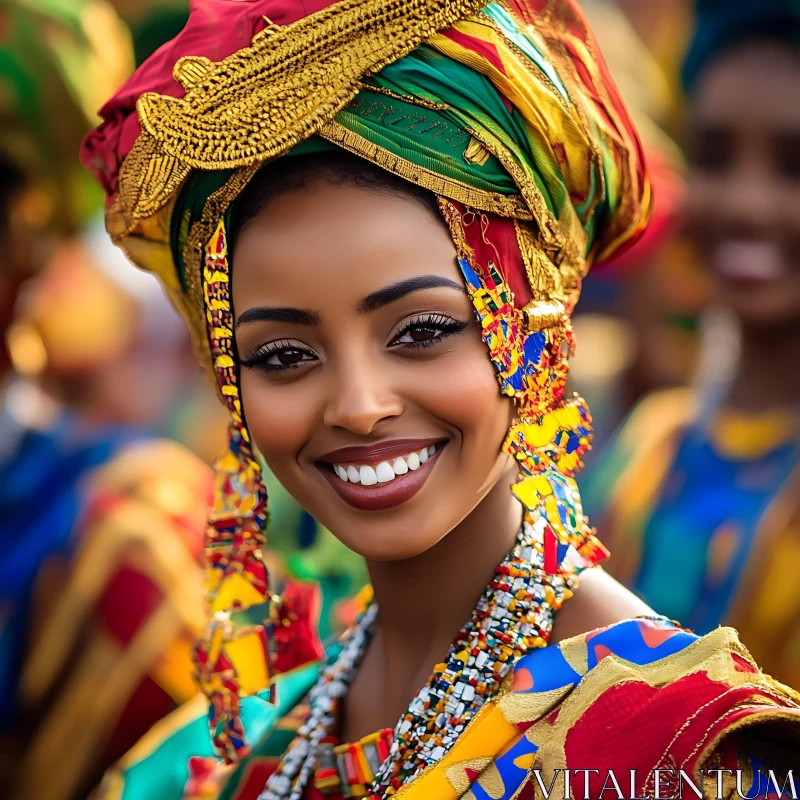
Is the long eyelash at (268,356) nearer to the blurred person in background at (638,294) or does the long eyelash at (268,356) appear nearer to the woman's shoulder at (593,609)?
the woman's shoulder at (593,609)

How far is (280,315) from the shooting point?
1848 mm

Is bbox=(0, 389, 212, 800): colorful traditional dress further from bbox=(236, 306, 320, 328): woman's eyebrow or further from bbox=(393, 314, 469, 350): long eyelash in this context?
bbox=(393, 314, 469, 350): long eyelash

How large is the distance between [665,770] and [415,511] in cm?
53

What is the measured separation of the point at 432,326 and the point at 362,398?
16 centimetres

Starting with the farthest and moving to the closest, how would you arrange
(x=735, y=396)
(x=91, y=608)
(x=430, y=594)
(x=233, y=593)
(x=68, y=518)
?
(x=735, y=396), (x=68, y=518), (x=91, y=608), (x=233, y=593), (x=430, y=594)

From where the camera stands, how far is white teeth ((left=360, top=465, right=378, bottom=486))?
1.85 meters

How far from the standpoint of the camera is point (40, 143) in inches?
148

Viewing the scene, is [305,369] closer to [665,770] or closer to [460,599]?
[460,599]

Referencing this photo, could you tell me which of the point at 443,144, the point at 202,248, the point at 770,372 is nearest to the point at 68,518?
the point at 202,248

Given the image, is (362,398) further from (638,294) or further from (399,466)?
(638,294)

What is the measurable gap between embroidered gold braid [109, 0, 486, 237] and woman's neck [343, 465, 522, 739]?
2.19 ft

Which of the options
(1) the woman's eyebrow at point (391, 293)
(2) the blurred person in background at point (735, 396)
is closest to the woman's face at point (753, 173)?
(2) the blurred person in background at point (735, 396)

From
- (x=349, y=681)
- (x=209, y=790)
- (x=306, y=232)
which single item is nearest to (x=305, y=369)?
(x=306, y=232)

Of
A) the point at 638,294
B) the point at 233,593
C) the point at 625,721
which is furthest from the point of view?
the point at 638,294
